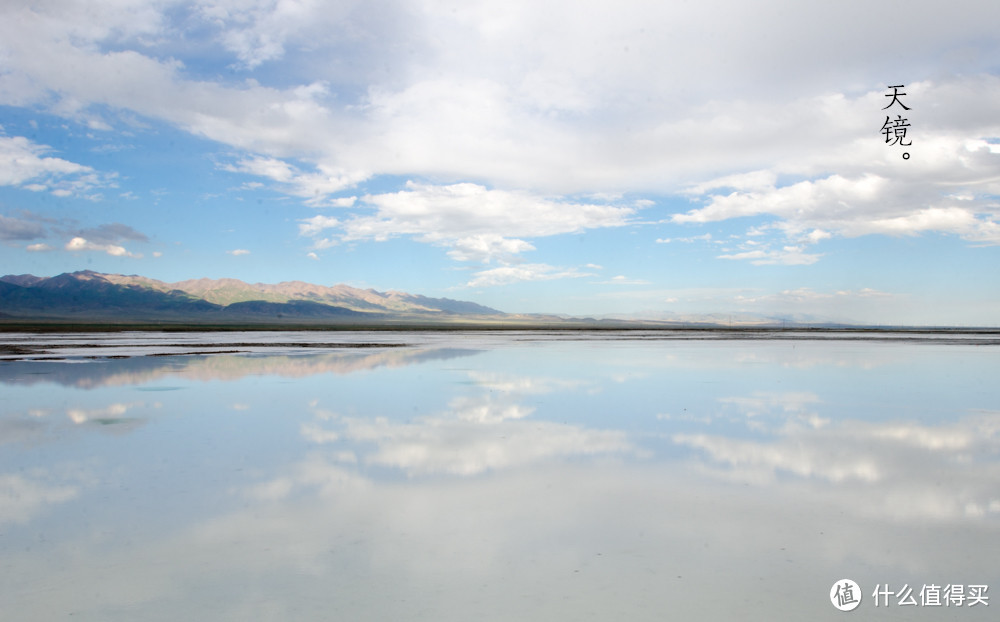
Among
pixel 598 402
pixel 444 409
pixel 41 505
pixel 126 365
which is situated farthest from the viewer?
pixel 126 365

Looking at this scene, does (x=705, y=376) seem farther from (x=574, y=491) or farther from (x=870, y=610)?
(x=870, y=610)

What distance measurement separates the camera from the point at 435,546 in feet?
21.2

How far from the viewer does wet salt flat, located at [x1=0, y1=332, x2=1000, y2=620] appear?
17.4 feet

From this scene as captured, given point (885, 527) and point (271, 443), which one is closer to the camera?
point (885, 527)

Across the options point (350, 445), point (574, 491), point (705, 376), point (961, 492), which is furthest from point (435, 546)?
point (705, 376)

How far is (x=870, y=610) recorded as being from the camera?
16.9 feet

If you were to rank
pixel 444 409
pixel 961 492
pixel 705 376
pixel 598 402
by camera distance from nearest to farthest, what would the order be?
pixel 961 492
pixel 444 409
pixel 598 402
pixel 705 376

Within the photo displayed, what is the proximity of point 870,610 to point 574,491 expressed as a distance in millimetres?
3952

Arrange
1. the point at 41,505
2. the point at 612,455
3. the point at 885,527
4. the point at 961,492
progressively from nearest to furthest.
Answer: the point at 885,527
the point at 41,505
the point at 961,492
the point at 612,455

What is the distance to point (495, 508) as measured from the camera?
7711mm

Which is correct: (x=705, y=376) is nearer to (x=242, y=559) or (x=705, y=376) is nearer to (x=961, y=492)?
(x=961, y=492)

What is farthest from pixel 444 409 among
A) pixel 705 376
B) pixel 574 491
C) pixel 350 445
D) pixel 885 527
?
pixel 705 376

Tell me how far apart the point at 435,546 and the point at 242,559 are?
2.03 meters

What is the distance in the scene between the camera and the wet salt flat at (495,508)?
5316mm
